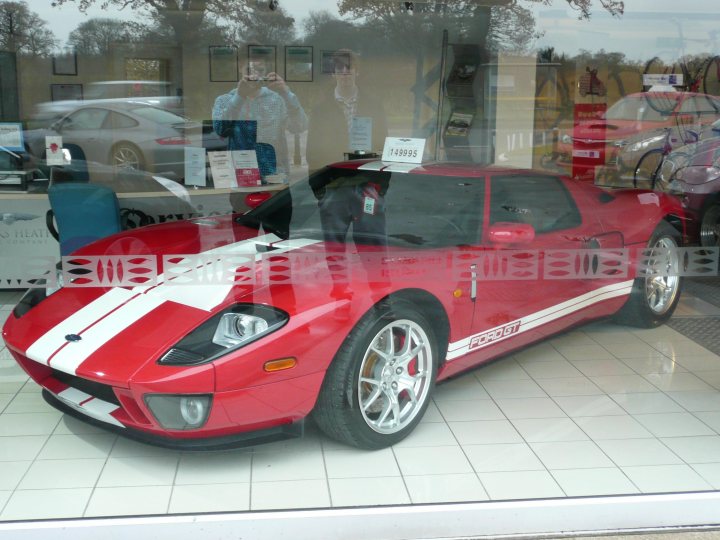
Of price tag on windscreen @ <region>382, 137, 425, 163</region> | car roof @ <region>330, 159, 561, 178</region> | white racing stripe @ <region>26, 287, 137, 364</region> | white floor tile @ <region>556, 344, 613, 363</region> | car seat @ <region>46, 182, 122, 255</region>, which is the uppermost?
price tag on windscreen @ <region>382, 137, 425, 163</region>

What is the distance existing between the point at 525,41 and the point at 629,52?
5.00 ft

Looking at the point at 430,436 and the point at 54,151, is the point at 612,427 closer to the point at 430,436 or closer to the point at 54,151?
the point at 430,436

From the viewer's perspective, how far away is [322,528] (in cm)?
288

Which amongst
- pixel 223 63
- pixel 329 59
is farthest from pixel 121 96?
pixel 329 59

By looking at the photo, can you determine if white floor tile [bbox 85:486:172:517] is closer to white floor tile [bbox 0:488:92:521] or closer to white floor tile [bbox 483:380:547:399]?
white floor tile [bbox 0:488:92:521]

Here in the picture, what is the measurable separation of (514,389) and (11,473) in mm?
2353

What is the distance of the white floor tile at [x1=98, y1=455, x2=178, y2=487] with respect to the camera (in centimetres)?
305

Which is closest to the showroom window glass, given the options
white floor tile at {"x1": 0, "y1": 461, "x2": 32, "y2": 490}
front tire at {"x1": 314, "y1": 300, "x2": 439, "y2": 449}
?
white floor tile at {"x1": 0, "y1": 461, "x2": 32, "y2": 490}

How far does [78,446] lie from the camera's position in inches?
131

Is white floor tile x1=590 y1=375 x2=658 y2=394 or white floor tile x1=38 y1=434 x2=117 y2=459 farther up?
white floor tile x1=590 y1=375 x2=658 y2=394

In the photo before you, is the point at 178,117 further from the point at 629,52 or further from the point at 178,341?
the point at 178,341

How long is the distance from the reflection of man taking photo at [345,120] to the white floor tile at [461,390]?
1.66 m

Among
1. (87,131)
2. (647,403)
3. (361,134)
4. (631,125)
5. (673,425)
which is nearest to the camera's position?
(673,425)

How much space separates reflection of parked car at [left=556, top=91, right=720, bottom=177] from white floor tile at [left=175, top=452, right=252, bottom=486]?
3.38 metres
